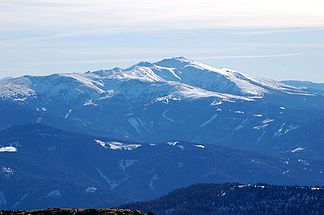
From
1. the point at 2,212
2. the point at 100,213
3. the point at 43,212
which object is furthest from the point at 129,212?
the point at 2,212

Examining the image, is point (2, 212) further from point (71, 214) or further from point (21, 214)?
point (71, 214)

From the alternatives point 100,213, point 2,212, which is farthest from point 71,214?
point 2,212

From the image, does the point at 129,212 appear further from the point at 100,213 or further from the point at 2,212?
the point at 2,212

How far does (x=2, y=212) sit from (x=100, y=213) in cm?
2470

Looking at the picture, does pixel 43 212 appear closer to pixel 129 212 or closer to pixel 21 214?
pixel 21 214

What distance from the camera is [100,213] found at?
156m

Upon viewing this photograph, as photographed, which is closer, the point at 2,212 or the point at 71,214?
the point at 71,214

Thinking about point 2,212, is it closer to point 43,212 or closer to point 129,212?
point 43,212

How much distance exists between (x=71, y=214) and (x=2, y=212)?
68.3 ft

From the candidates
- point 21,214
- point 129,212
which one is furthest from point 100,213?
point 21,214

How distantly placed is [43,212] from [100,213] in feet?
39.0

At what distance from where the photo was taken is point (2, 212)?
567ft

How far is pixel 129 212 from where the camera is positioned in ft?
515

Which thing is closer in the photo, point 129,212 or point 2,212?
point 129,212
